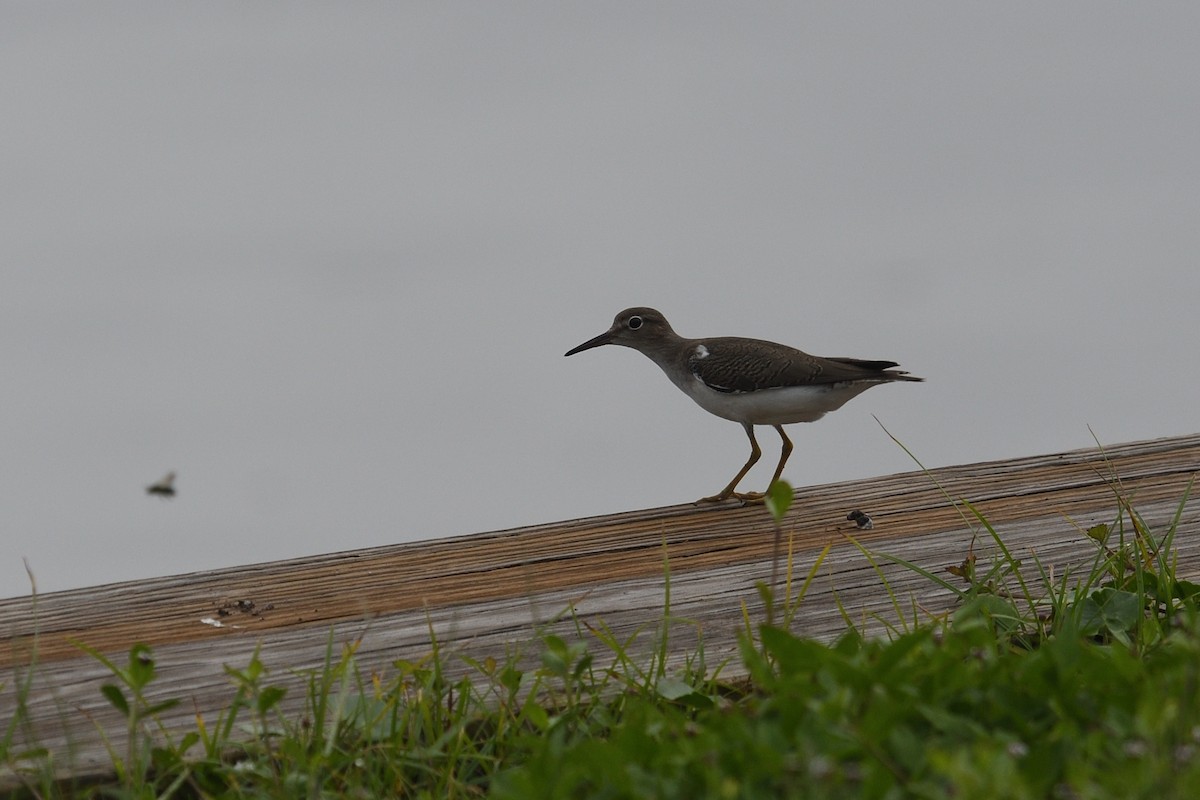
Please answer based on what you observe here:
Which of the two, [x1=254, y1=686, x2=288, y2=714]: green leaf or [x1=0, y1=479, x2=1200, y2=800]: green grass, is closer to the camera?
[x1=0, y1=479, x2=1200, y2=800]: green grass

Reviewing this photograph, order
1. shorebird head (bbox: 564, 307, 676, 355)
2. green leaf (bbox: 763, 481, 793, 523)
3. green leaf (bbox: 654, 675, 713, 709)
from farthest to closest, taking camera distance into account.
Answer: shorebird head (bbox: 564, 307, 676, 355), green leaf (bbox: 654, 675, 713, 709), green leaf (bbox: 763, 481, 793, 523)

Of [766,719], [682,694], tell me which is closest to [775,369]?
[682,694]

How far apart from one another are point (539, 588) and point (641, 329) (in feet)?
13.0

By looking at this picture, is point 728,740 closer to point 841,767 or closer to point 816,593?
point 841,767

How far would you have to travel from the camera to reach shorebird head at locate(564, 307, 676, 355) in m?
8.45

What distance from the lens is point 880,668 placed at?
289cm

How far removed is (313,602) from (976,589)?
2228mm

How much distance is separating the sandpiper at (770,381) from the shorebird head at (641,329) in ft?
1.88

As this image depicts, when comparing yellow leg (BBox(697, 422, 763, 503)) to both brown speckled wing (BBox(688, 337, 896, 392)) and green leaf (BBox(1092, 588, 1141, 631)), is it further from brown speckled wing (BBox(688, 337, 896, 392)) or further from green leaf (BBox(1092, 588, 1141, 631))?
green leaf (BBox(1092, 588, 1141, 631))

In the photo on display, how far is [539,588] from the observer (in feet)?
15.4

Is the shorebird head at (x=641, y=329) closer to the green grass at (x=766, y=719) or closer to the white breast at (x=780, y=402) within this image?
the white breast at (x=780, y=402)

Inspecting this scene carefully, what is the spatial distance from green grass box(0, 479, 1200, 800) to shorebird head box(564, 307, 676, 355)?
13.4ft

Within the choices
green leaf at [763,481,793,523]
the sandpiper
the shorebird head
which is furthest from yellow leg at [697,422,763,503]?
green leaf at [763,481,793,523]

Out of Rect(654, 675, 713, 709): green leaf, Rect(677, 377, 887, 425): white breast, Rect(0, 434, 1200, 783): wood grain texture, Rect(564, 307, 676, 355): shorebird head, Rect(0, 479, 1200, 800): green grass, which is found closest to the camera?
Rect(0, 479, 1200, 800): green grass
